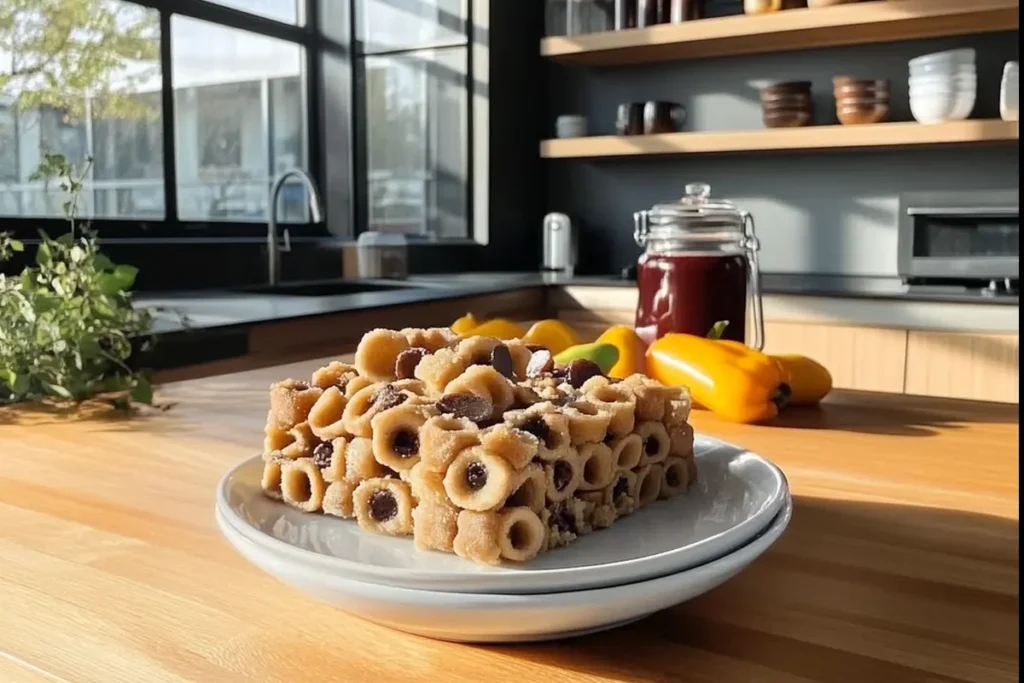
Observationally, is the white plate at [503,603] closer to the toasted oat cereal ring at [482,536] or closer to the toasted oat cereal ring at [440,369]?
the toasted oat cereal ring at [482,536]

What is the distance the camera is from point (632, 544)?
0.51m

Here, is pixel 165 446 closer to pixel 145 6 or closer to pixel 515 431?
pixel 515 431

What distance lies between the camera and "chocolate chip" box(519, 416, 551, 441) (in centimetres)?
49

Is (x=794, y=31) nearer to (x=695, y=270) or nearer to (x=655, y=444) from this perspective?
(x=695, y=270)

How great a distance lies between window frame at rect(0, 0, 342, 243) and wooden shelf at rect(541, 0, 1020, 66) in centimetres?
85

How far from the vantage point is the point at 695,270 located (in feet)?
3.95

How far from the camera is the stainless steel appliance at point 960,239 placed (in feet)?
9.34

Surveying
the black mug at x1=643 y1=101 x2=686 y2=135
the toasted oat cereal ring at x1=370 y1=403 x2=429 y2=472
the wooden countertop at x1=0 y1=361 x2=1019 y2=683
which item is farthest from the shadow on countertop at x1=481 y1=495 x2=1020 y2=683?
the black mug at x1=643 y1=101 x2=686 y2=135

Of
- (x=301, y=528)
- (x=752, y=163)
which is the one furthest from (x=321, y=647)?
(x=752, y=163)

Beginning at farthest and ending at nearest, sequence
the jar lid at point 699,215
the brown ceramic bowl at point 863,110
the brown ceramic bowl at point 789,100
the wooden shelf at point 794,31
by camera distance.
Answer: the brown ceramic bowl at point 789,100, the brown ceramic bowl at point 863,110, the wooden shelf at point 794,31, the jar lid at point 699,215

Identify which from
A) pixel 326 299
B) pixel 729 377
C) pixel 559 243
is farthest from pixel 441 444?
pixel 559 243

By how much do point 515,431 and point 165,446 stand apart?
0.52 meters

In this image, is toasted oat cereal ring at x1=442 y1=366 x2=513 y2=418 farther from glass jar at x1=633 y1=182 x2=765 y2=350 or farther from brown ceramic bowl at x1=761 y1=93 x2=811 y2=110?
brown ceramic bowl at x1=761 y1=93 x2=811 y2=110

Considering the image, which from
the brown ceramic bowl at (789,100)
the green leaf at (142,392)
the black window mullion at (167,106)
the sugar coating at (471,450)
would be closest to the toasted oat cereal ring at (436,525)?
the sugar coating at (471,450)
